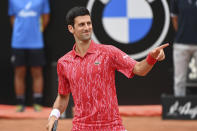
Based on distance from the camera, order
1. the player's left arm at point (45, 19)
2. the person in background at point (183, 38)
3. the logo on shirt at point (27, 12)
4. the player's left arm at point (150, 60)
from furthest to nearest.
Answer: the player's left arm at point (45, 19)
the logo on shirt at point (27, 12)
the person in background at point (183, 38)
the player's left arm at point (150, 60)

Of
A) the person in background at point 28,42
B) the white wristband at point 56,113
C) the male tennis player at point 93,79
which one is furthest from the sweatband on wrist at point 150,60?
the person in background at point 28,42

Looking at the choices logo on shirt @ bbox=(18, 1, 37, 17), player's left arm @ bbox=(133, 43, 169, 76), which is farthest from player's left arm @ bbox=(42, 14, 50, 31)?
player's left arm @ bbox=(133, 43, 169, 76)

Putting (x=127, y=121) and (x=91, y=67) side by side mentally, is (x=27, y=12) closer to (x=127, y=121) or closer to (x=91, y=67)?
(x=127, y=121)

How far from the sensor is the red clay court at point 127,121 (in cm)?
722

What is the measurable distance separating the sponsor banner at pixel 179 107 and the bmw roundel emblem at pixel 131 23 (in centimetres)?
109

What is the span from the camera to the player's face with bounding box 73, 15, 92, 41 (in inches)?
152

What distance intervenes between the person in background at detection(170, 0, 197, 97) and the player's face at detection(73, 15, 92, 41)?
3.84 meters

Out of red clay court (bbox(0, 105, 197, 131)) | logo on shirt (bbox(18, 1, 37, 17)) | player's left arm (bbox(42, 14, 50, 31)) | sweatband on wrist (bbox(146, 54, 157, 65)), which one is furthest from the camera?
player's left arm (bbox(42, 14, 50, 31))

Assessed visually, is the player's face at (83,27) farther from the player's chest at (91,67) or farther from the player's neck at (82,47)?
the player's chest at (91,67)

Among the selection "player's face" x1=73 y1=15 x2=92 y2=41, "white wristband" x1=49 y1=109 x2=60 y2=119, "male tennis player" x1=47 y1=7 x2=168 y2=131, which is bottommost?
"white wristband" x1=49 y1=109 x2=60 y2=119

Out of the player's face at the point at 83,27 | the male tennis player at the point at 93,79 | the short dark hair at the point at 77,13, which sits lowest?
the male tennis player at the point at 93,79

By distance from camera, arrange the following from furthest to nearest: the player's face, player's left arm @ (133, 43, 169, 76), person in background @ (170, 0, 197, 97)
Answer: person in background @ (170, 0, 197, 97) → the player's face → player's left arm @ (133, 43, 169, 76)

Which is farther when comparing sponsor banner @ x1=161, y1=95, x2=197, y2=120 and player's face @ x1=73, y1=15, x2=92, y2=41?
sponsor banner @ x1=161, y1=95, x2=197, y2=120

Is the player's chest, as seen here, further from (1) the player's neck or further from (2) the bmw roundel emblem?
(2) the bmw roundel emblem
